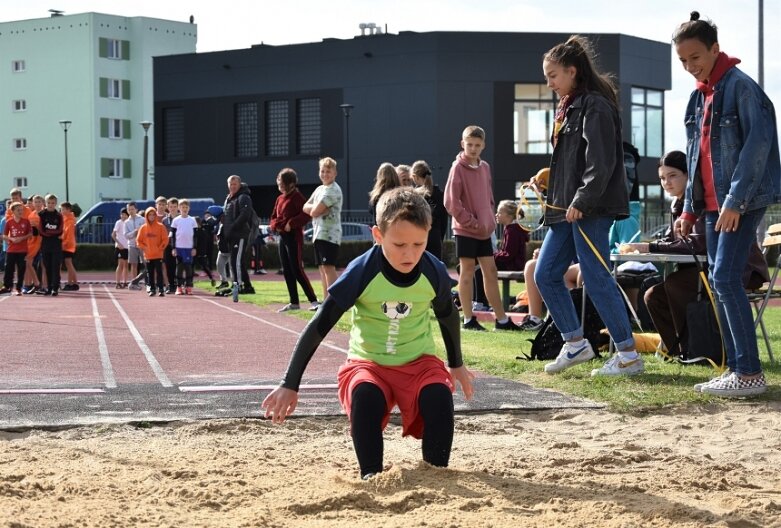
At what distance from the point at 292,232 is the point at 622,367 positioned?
8310 mm

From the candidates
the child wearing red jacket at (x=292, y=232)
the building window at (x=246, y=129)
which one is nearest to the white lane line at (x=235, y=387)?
the child wearing red jacket at (x=292, y=232)

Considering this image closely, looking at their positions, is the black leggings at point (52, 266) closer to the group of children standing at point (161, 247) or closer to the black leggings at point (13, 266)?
the black leggings at point (13, 266)

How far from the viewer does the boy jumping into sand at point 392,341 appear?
477 centimetres

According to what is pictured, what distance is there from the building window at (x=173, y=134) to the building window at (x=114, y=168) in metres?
22.0

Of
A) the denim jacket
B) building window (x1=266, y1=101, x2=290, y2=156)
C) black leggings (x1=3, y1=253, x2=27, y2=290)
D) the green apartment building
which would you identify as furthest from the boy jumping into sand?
the green apartment building

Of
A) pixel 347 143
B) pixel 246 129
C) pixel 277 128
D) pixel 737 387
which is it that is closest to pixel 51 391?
pixel 737 387

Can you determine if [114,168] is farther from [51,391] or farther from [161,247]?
[51,391]

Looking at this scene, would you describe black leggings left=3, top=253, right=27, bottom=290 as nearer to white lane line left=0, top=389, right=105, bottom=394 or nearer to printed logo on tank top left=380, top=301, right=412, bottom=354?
white lane line left=0, top=389, right=105, bottom=394

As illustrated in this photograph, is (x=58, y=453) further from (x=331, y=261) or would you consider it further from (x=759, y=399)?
(x=331, y=261)

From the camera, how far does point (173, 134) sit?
59.1 meters

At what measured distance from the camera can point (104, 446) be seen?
5766mm

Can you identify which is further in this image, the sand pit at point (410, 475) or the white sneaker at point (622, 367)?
the white sneaker at point (622, 367)

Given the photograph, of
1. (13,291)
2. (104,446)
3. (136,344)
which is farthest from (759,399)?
(13,291)

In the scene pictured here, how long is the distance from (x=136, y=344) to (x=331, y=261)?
12.3 ft
